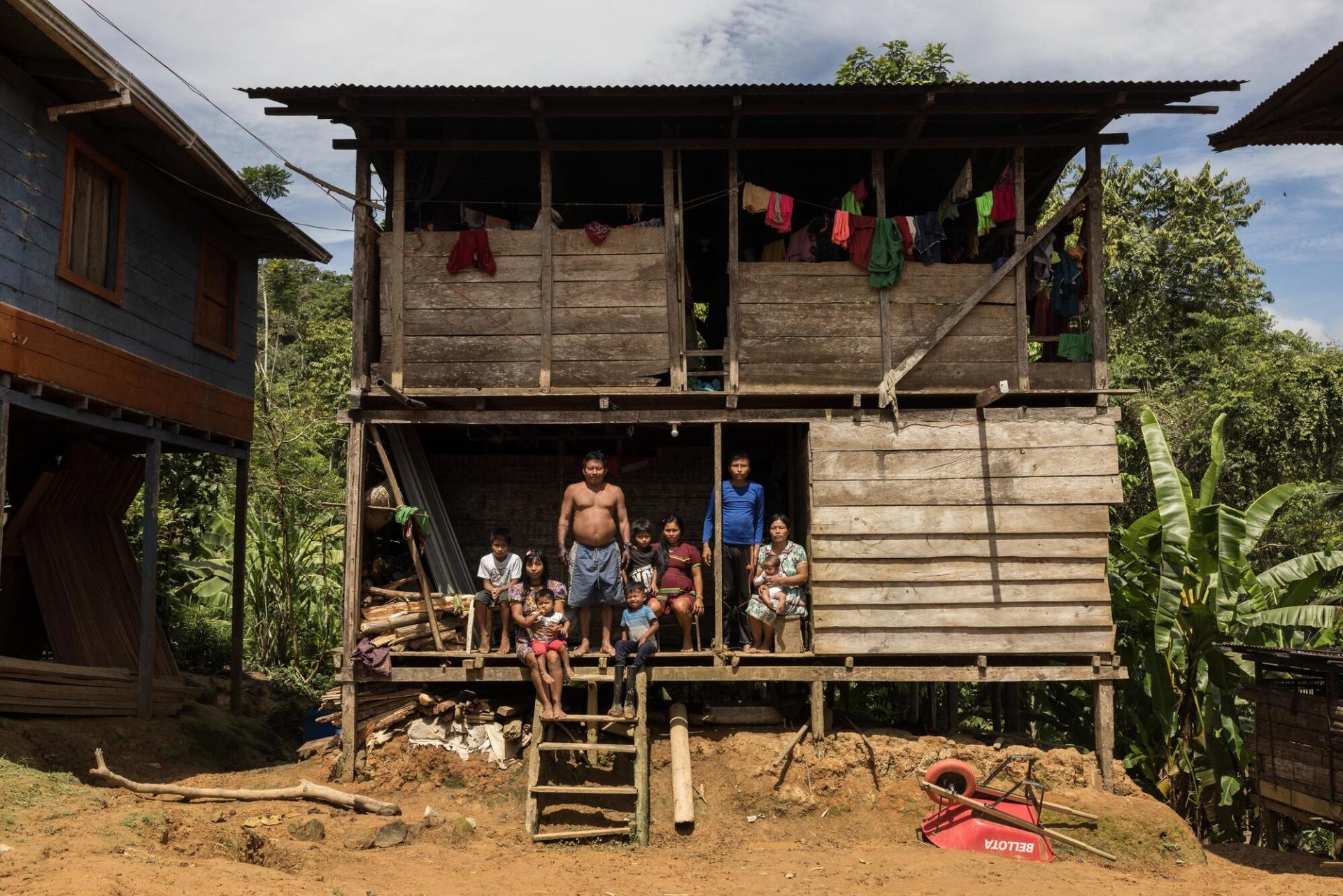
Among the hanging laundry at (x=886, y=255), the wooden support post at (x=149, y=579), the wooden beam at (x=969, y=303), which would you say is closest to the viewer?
the wooden beam at (x=969, y=303)

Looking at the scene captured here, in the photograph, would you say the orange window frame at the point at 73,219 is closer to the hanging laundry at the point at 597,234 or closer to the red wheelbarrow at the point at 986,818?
the hanging laundry at the point at 597,234

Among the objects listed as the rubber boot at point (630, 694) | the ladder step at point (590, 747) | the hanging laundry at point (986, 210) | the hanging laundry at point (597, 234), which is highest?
the hanging laundry at point (986, 210)

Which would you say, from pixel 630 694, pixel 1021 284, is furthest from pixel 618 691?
pixel 1021 284

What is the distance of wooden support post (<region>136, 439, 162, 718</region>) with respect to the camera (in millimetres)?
12078

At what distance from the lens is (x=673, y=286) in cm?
1133

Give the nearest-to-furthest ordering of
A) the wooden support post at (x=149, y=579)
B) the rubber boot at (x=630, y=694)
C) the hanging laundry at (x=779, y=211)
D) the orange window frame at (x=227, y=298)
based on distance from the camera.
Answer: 1. the rubber boot at (x=630, y=694)
2. the hanging laundry at (x=779, y=211)
3. the wooden support post at (x=149, y=579)
4. the orange window frame at (x=227, y=298)

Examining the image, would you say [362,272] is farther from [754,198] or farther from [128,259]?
[754,198]

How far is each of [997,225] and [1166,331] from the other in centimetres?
1591

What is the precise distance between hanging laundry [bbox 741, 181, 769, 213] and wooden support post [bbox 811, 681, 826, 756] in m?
4.96

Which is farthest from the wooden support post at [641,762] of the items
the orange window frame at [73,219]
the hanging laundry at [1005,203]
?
the orange window frame at [73,219]

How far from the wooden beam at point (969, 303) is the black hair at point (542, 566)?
4.03 meters

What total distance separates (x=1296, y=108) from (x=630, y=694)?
8.37m

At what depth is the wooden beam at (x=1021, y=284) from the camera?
11.2m

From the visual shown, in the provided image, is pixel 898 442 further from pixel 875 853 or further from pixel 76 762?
pixel 76 762
